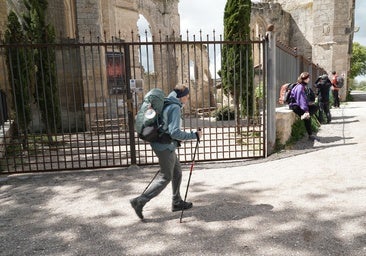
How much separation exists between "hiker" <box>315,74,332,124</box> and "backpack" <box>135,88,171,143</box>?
768 cm

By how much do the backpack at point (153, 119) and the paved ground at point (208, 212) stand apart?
3.31 ft

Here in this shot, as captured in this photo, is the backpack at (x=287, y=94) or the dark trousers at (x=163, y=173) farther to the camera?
the backpack at (x=287, y=94)

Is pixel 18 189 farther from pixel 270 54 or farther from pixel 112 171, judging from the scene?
pixel 270 54

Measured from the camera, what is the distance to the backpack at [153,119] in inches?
139

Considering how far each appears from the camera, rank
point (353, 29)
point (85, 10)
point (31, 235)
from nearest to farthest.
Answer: point (31, 235) < point (85, 10) < point (353, 29)

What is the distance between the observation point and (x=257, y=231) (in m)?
3.41

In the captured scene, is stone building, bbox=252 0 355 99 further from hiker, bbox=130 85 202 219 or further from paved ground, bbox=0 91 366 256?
hiker, bbox=130 85 202 219

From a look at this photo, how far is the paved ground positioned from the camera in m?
3.18

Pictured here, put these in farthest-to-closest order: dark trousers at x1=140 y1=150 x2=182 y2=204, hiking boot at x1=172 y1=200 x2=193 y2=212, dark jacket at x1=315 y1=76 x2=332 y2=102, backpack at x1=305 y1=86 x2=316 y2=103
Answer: dark jacket at x1=315 y1=76 x2=332 y2=102 → backpack at x1=305 y1=86 x2=316 y2=103 → hiking boot at x1=172 y1=200 x2=193 y2=212 → dark trousers at x1=140 y1=150 x2=182 y2=204

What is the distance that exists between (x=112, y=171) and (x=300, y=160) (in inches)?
140

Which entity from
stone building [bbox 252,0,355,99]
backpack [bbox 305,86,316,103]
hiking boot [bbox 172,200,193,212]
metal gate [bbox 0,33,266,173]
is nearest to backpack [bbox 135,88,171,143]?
hiking boot [bbox 172,200,193,212]

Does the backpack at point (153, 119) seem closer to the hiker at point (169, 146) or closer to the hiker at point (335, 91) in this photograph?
the hiker at point (169, 146)

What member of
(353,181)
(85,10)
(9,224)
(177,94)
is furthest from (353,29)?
(9,224)

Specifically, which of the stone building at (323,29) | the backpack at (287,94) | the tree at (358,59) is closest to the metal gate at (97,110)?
the backpack at (287,94)
